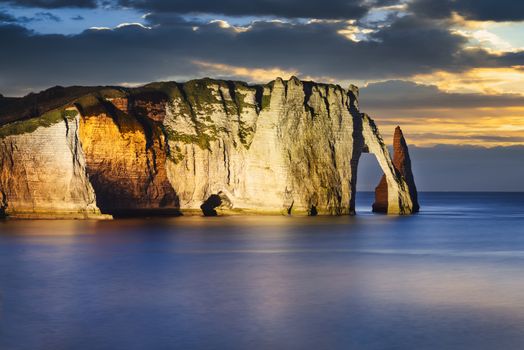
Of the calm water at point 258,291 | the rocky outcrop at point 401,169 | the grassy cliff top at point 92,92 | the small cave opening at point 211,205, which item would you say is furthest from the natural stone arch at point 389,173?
the calm water at point 258,291

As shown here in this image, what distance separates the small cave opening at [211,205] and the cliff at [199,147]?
17 cm

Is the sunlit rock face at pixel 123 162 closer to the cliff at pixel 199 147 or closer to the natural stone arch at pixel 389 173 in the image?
the cliff at pixel 199 147

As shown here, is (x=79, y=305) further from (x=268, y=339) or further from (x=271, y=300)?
(x=268, y=339)

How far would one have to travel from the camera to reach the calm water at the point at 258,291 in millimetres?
24000

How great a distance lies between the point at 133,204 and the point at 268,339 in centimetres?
6968

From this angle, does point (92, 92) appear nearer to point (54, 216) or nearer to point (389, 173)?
point (54, 216)

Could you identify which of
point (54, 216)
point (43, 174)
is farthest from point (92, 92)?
point (54, 216)

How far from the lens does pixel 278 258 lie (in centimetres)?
4716

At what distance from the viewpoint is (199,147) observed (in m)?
96.6

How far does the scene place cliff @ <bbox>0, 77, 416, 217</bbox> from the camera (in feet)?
278

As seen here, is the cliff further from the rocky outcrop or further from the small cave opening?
the rocky outcrop

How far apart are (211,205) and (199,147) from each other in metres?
7.43

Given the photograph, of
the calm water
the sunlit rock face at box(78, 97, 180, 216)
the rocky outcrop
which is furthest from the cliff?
the calm water

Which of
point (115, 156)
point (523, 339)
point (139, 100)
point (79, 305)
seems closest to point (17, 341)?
point (79, 305)
